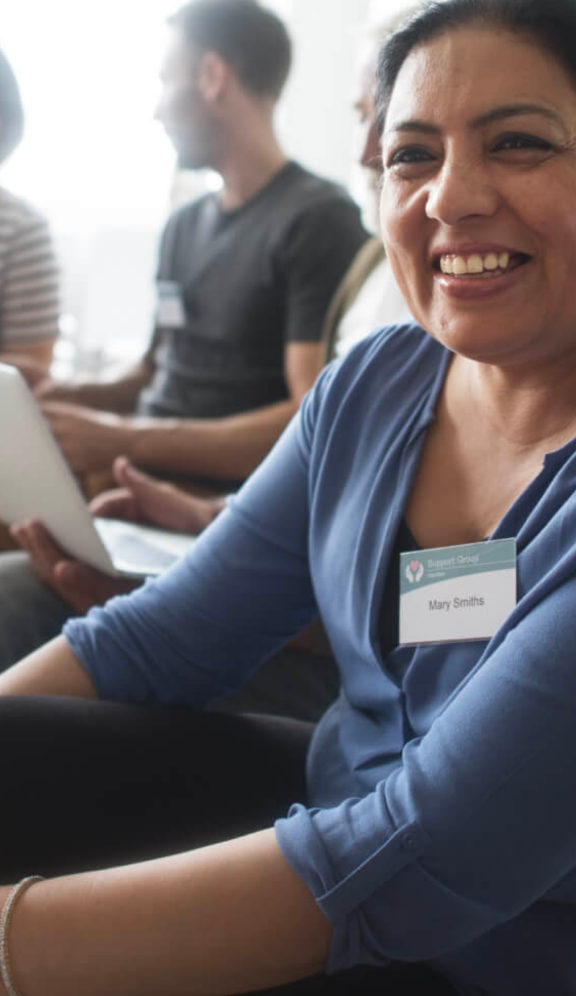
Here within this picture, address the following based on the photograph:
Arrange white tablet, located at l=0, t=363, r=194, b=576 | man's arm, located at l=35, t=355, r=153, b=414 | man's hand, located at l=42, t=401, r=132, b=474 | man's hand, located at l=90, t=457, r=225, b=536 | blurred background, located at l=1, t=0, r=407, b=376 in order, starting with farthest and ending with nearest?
blurred background, located at l=1, t=0, r=407, b=376 < man's arm, located at l=35, t=355, r=153, b=414 < man's hand, located at l=42, t=401, r=132, b=474 < man's hand, located at l=90, t=457, r=225, b=536 < white tablet, located at l=0, t=363, r=194, b=576

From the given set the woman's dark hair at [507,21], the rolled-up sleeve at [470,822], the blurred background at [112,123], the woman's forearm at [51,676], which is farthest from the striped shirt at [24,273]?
the rolled-up sleeve at [470,822]

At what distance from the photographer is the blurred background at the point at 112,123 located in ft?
12.9

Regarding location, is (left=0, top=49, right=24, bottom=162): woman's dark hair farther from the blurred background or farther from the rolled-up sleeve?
the rolled-up sleeve

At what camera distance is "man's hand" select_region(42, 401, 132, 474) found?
6.43ft

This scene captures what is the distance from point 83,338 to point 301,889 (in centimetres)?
394

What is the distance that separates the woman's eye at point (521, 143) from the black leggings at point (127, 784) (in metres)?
0.65

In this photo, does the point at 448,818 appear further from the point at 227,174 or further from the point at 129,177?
the point at 129,177

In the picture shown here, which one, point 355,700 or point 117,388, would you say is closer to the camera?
point 355,700

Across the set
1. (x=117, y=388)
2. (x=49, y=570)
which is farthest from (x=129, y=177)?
(x=49, y=570)

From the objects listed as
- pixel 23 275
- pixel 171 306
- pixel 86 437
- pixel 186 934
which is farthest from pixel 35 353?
pixel 186 934

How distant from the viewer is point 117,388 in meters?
2.50

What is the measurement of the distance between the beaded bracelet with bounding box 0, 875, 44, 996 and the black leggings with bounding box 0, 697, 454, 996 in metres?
0.10

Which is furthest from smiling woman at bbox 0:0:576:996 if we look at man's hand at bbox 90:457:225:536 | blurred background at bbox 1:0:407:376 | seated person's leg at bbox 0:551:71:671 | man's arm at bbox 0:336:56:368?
blurred background at bbox 1:0:407:376

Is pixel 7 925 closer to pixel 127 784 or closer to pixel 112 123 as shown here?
pixel 127 784
